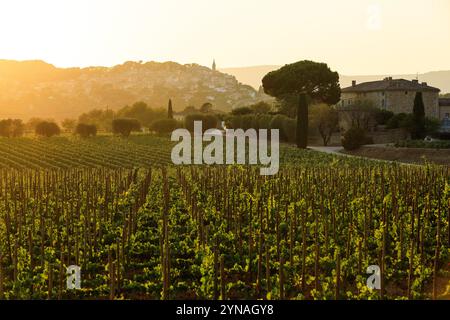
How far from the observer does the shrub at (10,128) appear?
66250mm

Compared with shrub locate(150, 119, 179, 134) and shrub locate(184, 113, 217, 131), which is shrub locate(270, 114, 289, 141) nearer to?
shrub locate(184, 113, 217, 131)

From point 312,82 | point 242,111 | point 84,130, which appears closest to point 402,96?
point 312,82

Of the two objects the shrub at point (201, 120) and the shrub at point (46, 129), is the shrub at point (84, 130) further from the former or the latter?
the shrub at point (201, 120)

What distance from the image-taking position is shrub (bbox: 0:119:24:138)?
66250 mm

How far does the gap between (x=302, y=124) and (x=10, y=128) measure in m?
32.8

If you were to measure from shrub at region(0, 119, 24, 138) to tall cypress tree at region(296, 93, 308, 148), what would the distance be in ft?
105

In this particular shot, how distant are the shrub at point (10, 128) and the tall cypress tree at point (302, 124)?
3203cm

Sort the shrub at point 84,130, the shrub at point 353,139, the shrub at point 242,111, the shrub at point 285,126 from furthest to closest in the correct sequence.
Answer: the shrub at point 242,111
the shrub at point 84,130
the shrub at point 285,126
the shrub at point 353,139

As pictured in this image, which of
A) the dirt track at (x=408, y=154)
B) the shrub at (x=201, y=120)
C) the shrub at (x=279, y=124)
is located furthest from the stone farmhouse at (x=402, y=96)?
the dirt track at (x=408, y=154)

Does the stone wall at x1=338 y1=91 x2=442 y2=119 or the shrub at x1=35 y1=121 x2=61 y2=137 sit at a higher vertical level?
the stone wall at x1=338 y1=91 x2=442 y2=119

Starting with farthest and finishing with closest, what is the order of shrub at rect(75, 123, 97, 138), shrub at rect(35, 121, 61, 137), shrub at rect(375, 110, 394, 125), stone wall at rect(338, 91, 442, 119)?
1. shrub at rect(75, 123, 97, 138)
2. shrub at rect(35, 121, 61, 137)
3. stone wall at rect(338, 91, 442, 119)
4. shrub at rect(375, 110, 394, 125)

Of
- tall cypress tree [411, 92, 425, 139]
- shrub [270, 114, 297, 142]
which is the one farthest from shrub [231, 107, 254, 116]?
tall cypress tree [411, 92, 425, 139]

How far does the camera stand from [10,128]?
6700 centimetres

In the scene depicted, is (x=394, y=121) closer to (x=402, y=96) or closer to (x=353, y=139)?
(x=353, y=139)
